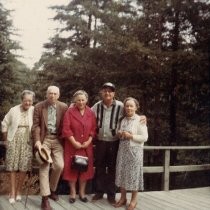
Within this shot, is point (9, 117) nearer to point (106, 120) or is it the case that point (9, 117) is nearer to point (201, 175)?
point (106, 120)

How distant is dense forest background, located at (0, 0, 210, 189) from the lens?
18344 mm

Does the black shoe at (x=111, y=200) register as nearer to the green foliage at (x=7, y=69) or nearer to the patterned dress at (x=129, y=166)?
the patterned dress at (x=129, y=166)

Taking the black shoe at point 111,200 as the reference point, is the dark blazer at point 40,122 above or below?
above

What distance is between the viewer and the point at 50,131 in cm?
655

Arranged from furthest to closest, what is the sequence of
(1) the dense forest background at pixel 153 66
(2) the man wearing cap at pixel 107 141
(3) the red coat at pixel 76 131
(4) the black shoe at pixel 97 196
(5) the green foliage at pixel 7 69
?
(5) the green foliage at pixel 7 69 → (1) the dense forest background at pixel 153 66 → (4) the black shoe at pixel 97 196 → (2) the man wearing cap at pixel 107 141 → (3) the red coat at pixel 76 131

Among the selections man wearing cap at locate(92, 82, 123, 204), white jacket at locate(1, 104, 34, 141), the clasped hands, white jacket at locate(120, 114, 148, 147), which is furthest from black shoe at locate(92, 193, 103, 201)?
white jacket at locate(1, 104, 34, 141)

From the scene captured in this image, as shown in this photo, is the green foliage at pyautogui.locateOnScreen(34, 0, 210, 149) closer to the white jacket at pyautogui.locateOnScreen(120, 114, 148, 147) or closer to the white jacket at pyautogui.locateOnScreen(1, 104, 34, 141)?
the white jacket at pyautogui.locateOnScreen(120, 114, 148, 147)

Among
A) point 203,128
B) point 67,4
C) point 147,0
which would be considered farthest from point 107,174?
point 67,4

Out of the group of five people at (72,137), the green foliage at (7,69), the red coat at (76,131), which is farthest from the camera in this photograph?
the green foliage at (7,69)

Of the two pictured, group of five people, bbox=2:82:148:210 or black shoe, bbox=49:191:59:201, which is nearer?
group of five people, bbox=2:82:148:210

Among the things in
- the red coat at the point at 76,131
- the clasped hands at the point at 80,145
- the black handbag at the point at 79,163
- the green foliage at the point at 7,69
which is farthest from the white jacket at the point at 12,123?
the green foliage at the point at 7,69

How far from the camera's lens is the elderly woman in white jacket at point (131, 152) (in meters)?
6.50

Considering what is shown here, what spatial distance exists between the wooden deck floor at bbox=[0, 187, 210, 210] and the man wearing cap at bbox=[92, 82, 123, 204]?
0.27m

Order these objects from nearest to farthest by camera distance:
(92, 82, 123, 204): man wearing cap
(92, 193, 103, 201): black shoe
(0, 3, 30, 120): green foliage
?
(92, 82, 123, 204): man wearing cap < (92, 193, 103, 201): black shoe < (0, 3, 30, 120): green foliage
